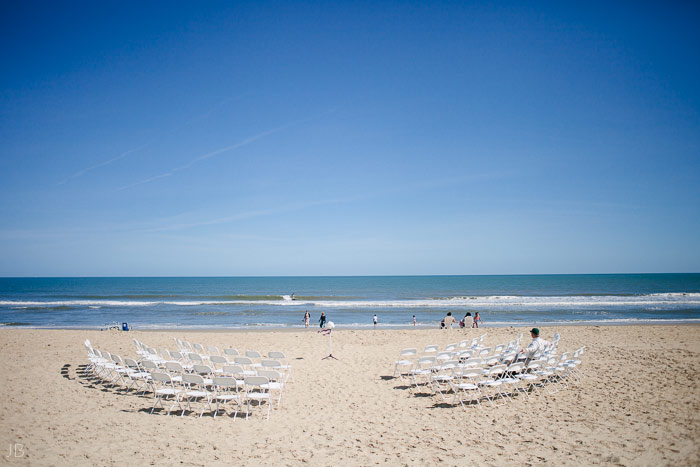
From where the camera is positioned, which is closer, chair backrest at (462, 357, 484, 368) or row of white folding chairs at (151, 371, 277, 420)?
row of white folding chairs at (151, 371, 277, 420)

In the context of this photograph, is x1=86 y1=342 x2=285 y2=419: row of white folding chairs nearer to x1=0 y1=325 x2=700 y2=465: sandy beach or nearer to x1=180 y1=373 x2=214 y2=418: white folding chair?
x1=180 y1=373 x2=214 y2=418: white folding chair

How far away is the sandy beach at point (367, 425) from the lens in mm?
5324

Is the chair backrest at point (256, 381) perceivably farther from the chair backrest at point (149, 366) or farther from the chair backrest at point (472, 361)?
the chair backrest at point (472, 361)

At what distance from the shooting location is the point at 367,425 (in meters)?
6.66

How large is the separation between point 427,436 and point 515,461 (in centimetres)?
138

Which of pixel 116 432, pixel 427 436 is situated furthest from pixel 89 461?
pixel 427 436

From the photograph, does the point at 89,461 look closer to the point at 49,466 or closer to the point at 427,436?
the point at 49,466

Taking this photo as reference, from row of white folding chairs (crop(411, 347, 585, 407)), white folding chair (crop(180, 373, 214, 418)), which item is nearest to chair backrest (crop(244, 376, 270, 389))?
white folding chair (crop(180, 373, 214, 418))

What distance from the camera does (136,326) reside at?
2612 centimetres

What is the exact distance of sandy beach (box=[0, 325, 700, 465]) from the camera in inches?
210

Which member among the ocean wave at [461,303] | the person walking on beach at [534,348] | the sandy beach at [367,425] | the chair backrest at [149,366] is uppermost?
the person walking on beach at [534,348]

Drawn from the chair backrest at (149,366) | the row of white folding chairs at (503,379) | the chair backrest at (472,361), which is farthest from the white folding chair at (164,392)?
the chair backrest at (472,361)

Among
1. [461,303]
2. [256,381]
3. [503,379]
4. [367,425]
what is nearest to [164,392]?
[256,381]

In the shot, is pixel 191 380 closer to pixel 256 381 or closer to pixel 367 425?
pixel 256 381
